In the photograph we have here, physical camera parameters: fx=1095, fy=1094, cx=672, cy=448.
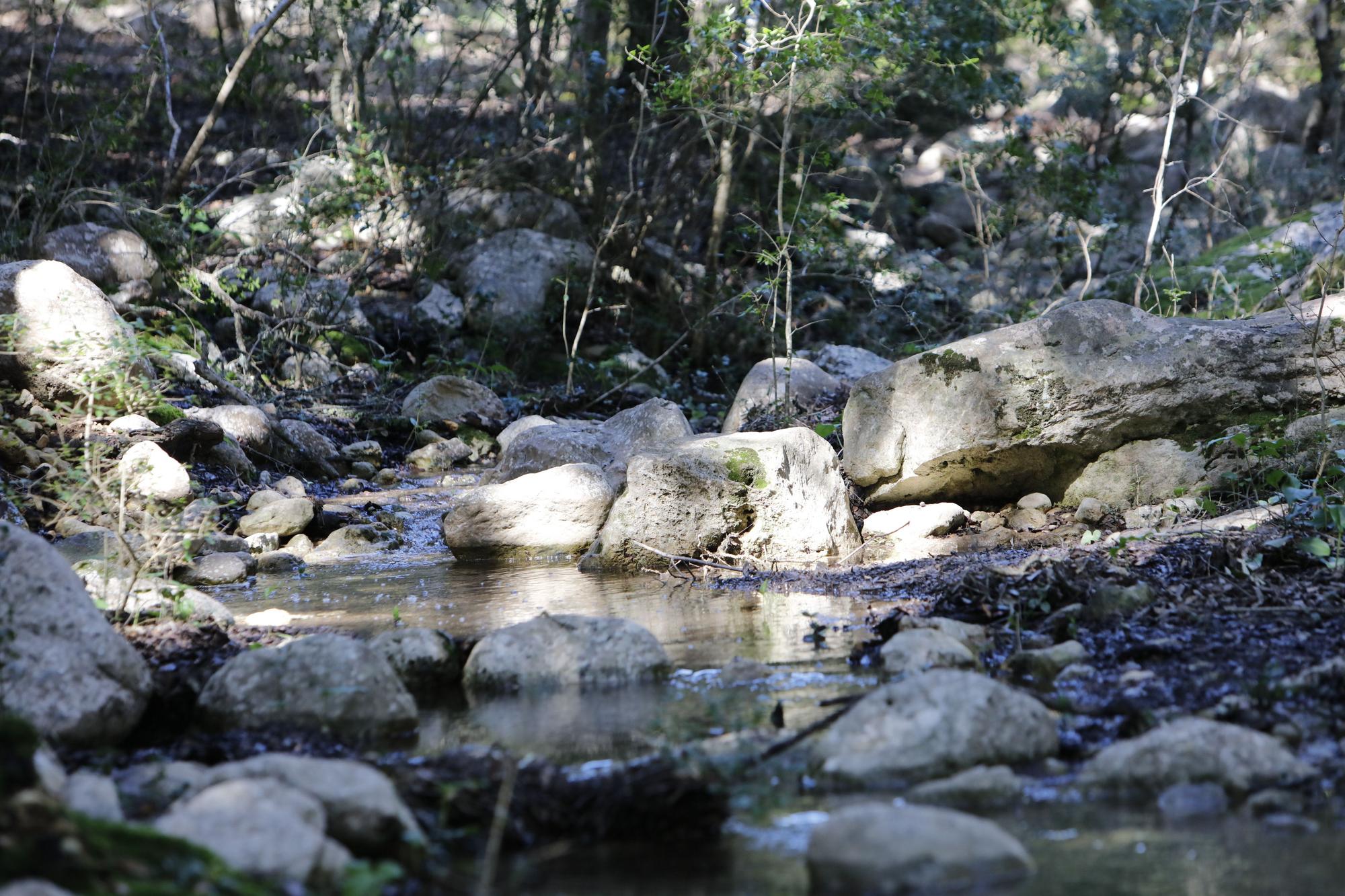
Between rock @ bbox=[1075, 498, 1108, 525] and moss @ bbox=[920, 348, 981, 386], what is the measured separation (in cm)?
110

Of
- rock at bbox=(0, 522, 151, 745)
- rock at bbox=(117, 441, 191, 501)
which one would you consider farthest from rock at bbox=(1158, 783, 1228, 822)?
Answer: rock at bbox=(117, 441, 191, 501)

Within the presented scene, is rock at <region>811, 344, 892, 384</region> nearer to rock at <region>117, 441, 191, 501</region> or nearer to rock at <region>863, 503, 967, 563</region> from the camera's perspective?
rock at <region>863, 503, 967, 563</region>

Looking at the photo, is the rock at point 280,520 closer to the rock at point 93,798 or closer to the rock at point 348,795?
the rock at point 348,795

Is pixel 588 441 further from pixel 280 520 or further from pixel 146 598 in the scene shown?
pixel 146 598

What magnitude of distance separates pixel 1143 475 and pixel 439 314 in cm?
946

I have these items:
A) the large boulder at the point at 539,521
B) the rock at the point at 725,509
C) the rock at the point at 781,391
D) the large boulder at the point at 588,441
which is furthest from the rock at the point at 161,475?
the rock at the point at 781,391

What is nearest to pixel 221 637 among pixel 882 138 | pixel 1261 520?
pixel 1261 520

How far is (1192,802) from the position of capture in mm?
2965

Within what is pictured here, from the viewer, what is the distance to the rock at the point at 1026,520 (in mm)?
7094

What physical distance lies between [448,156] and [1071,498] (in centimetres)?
1072

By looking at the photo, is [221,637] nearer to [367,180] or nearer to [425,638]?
[425,638]

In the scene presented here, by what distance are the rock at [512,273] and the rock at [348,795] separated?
1153cm

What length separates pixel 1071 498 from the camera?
23.9 feet

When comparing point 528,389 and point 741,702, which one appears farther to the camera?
point 528,389
